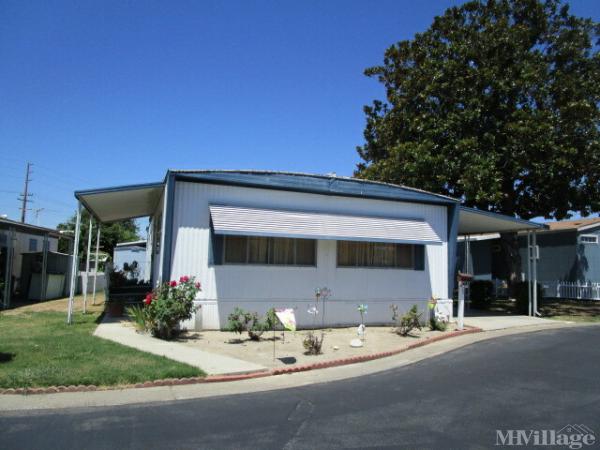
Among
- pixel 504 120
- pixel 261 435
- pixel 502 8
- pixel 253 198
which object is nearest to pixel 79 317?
pixel 253 198

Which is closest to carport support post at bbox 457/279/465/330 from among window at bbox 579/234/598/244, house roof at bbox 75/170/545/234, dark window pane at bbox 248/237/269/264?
house roof at bbox 75/170/545/234

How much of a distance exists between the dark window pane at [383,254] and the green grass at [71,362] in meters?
7.17

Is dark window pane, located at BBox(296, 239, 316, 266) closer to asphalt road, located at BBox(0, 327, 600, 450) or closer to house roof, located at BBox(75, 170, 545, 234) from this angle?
house roof, located at BBox(75, 170, 545, 234)

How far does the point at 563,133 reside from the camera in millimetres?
18688

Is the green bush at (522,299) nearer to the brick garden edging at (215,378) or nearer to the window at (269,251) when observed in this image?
the brick garden edging at (215,378)

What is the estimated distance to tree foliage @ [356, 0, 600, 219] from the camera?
18266 millimetres

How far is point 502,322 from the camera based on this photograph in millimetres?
15398

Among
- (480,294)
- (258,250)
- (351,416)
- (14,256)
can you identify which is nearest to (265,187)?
(258,250)

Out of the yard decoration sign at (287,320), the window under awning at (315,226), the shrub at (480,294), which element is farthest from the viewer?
the shrub at (480,294)

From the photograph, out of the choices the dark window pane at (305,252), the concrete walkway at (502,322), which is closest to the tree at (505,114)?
the concrete walkway at (502,322)

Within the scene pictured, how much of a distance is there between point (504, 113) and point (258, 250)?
42.2 feet

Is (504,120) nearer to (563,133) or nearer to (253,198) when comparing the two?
(563,133)

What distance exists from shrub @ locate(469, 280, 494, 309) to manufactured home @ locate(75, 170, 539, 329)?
6.08m

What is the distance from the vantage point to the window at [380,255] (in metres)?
13.2
